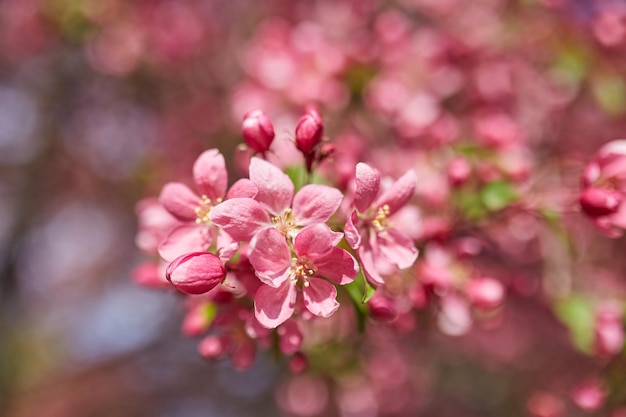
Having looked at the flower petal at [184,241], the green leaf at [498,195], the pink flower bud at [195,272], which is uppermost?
the pink flower bud at [195,272]

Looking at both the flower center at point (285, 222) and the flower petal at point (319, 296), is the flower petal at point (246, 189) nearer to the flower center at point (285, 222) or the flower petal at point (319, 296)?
the flower center at point (285, 222)

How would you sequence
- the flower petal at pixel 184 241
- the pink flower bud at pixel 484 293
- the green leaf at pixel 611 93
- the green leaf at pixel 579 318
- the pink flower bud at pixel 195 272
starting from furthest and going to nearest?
the green leaf at pixel 611 93
the green leaf at pixel 579 318
the pink flower bud at pixel 484 293
the flower petal at pixel 184 241
the pink flower bud at pixel 195 272

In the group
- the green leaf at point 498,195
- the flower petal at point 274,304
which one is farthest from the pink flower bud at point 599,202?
the flower petal at point 274,304

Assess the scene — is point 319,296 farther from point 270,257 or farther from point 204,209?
point 204,209

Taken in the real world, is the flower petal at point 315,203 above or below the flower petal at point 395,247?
above

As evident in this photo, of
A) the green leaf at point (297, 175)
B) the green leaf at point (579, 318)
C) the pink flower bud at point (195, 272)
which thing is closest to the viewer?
the pink flower bud at point (195, 272)

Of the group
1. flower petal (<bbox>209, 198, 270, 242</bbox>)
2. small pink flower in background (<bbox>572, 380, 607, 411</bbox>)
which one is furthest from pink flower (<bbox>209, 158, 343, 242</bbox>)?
small pink flower in background (<bbox>572, 380, 607, 411</bbox>)

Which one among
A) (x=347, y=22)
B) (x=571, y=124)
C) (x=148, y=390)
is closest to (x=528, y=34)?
(x=571, y=124)

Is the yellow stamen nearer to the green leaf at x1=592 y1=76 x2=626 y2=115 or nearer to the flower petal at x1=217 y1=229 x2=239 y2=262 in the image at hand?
the flower petal at x1=217 y1=229 x2=239 y2=262
